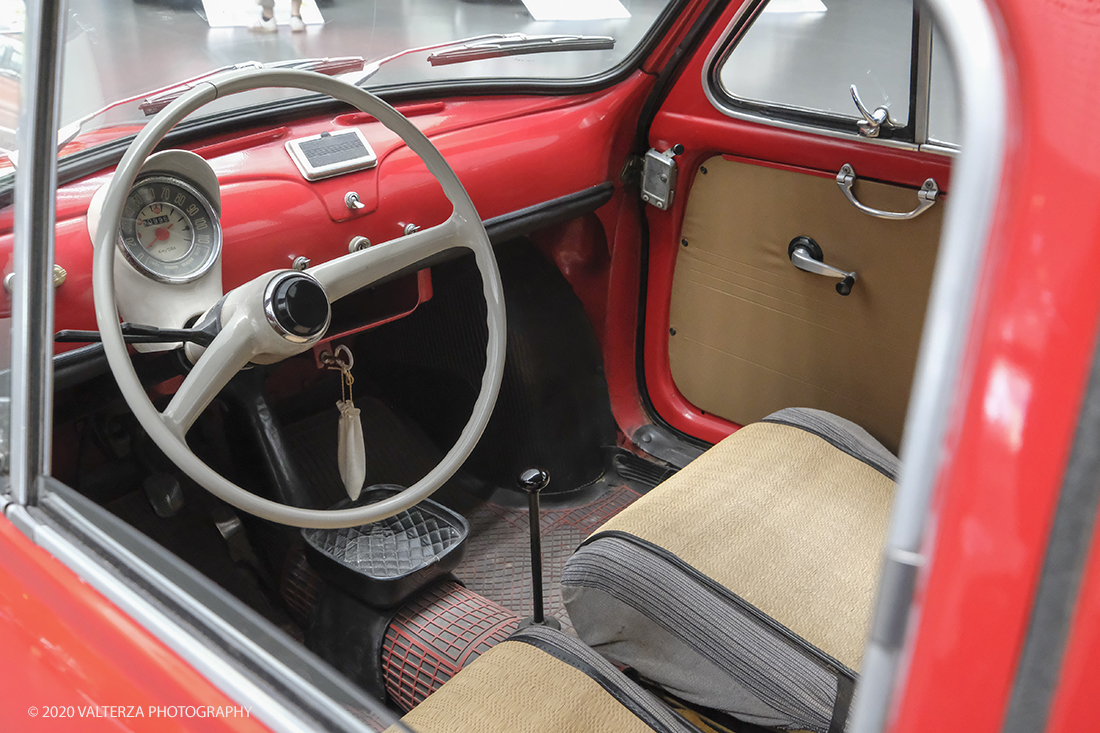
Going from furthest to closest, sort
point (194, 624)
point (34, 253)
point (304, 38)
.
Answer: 1. point (304, 38)
2. point (34, 253)
3. point (194, 624)

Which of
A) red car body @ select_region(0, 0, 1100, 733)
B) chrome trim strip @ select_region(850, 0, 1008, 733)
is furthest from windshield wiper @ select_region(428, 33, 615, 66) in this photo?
chrome trim strip @ select_region(850, 0, 1008, 733)

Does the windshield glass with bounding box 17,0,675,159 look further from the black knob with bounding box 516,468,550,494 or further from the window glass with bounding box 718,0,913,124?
the black knob with bounding box 516,468,550,494

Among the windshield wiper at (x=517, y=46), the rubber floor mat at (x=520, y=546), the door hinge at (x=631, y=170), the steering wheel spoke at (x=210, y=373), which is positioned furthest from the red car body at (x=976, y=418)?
the rubber floor mat at (x=520, y=546)

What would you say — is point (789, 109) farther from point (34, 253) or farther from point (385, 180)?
point (34, 253)

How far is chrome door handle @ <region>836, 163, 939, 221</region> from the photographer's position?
1585mm

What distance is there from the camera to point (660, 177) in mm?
2020

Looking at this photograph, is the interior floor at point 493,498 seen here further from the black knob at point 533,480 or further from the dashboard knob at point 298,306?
the dashboard knob at point 298,306

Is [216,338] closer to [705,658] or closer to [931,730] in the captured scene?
[705,658]

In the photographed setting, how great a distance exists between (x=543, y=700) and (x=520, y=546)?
3.23ft

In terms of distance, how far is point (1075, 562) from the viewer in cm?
38

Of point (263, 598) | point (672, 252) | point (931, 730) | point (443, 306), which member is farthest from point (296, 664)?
point (672, 252)

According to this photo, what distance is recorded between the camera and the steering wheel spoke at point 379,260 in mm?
1229

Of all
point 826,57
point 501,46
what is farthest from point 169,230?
point 826,57

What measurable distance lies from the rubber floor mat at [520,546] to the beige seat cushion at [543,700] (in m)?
0.66
